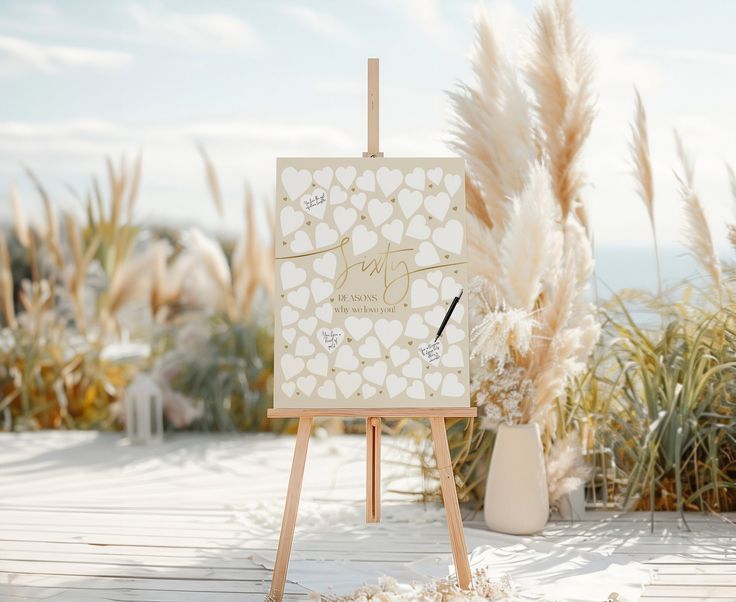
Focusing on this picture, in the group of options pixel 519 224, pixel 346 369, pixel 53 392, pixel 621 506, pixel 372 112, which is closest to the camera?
pixel 346 369

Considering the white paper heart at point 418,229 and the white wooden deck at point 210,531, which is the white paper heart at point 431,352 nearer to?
the white paper heart at point 418,229

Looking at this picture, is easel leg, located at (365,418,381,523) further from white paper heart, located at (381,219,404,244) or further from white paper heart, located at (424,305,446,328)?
white paper heart, located at (381,219,404,244)

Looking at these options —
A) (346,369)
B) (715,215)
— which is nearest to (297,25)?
(715,215)

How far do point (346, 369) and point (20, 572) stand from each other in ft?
3.79

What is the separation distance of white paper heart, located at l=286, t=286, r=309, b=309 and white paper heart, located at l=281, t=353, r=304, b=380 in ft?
0.45

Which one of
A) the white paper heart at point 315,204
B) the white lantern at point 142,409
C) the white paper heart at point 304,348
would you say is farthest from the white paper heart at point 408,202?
the white lantern at point 142,409

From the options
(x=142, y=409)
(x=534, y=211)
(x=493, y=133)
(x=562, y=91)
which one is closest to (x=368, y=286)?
(x=534, y=211)

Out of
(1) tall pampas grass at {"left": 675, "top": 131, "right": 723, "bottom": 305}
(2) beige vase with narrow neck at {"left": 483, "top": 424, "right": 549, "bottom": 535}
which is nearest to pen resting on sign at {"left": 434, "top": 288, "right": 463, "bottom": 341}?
(2) beige vase with narrow neck at {"left": 483, "top": 424, "right": 549, "bottom": 535}

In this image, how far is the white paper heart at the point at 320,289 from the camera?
2184 mm

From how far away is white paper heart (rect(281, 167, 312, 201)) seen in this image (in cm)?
223

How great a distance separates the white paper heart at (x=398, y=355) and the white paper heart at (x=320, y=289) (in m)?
0.23

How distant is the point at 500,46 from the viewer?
9.71 feet

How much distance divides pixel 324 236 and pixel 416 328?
1.15 ft

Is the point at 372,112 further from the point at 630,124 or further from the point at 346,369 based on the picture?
the point at 630,124
